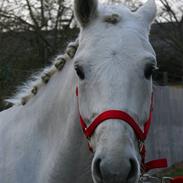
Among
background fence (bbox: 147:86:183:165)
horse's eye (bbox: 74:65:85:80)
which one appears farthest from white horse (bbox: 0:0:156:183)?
background fence (bbox: 147:86:183:165)

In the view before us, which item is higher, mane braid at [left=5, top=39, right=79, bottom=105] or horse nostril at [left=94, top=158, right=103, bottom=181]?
mane braid at [left=5, top=39, right=79, bottom=105]

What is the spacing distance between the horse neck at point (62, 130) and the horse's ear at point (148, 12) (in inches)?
26.6

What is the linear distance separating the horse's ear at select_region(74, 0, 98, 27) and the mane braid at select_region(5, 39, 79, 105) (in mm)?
267

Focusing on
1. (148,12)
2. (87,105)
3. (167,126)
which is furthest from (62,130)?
(167,126)

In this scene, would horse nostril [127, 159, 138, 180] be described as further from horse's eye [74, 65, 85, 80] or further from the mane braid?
the mane braid

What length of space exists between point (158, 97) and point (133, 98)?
7762 millimetres

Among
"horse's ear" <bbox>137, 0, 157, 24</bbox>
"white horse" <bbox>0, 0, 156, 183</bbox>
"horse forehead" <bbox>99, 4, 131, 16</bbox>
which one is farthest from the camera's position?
"horse's ear" <bbox>137, 0, 157, 24</bbox>

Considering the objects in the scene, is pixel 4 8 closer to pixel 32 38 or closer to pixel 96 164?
pixel 32 38

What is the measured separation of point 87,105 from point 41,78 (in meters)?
0.87

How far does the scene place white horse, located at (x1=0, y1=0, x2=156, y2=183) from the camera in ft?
7.44

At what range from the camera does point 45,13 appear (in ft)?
42.0

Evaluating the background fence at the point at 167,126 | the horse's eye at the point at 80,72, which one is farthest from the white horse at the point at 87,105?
the background fence at the point at 167,126

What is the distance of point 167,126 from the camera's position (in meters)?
10.4

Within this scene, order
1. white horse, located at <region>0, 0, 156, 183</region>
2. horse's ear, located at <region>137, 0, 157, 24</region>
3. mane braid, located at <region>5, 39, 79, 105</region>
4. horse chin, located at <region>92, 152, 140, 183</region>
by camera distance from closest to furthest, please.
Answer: horse chin, located at <region>92, 152, 140, 183</region>
white horse, located at <region>0, 0, 156, 183</region>
horse's ear, located at <region>137, 0, 157, 24</region>
mane braid, located at <region>5, 39, 79, 105</region>
